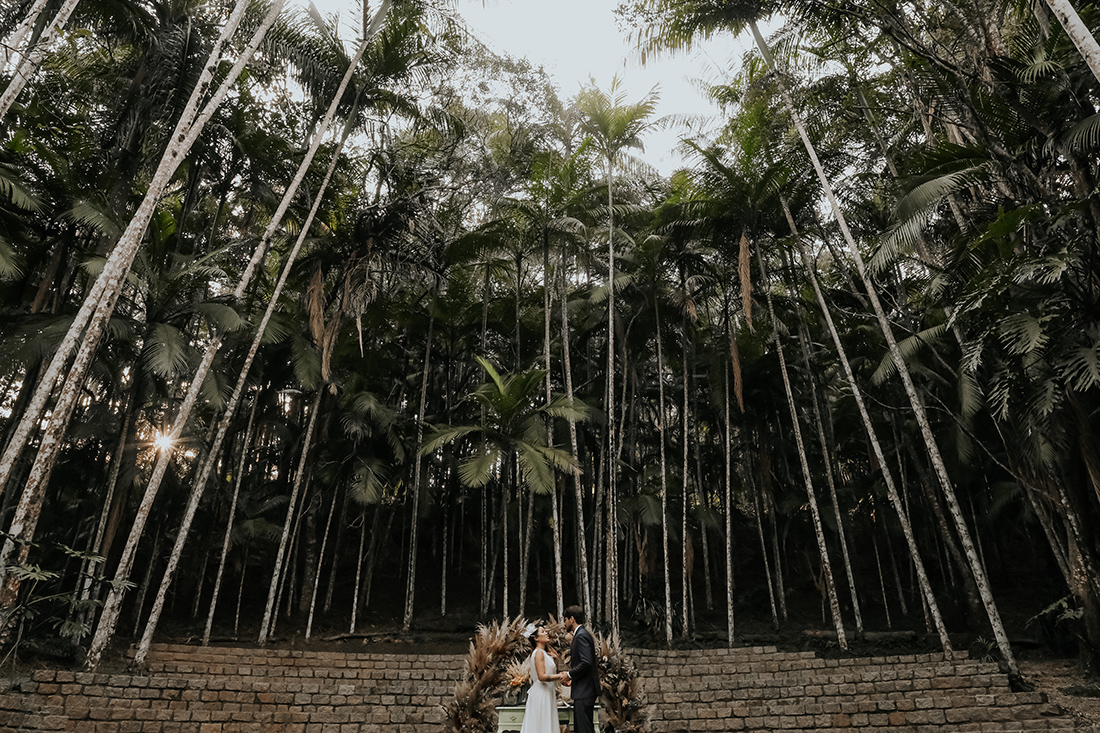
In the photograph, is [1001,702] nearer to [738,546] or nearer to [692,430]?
[692,430]

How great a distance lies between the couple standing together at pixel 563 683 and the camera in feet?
13.7

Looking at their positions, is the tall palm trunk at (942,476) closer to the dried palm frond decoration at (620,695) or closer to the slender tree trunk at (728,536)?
the slender tree trunk at (728,536)

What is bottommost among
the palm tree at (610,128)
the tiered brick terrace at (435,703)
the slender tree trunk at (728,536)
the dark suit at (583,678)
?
the tiered brick terrace at (435,703)

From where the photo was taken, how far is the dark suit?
4.23 m

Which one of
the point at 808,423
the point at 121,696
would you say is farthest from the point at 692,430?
the point at 121,696

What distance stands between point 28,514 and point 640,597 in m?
10.5

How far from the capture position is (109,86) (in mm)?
9789

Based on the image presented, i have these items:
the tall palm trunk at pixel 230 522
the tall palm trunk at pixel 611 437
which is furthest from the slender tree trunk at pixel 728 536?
the tall palm trunk at pixel 230 522

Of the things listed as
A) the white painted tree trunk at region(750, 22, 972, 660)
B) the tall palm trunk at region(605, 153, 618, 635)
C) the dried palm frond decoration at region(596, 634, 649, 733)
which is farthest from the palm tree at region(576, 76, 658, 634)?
the dried palm frond decoration at region(596, 634, 649, 733)

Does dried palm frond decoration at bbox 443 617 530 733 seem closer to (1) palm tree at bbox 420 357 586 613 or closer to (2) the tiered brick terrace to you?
(2) the tiered brick terrace

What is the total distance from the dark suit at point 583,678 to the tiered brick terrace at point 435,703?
2.98 ft

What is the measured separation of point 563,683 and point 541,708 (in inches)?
10.9

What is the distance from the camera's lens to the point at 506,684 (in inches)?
187

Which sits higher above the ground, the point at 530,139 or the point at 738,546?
the point at 530,139
